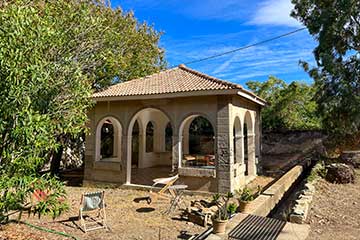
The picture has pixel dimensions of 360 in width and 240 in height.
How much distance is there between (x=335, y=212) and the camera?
24.1ft

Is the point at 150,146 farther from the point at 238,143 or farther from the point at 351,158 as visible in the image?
the point at 351,158

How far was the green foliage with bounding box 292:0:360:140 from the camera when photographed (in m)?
15.7

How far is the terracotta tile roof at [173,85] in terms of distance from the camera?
1057 centimetres

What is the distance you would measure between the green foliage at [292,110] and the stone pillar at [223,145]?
1525cm

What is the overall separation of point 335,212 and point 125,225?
5681 mm

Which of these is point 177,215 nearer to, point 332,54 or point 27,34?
point 27,34

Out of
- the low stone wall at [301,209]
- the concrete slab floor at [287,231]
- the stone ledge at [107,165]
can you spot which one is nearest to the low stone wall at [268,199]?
the concrete slab floor at [287,231]

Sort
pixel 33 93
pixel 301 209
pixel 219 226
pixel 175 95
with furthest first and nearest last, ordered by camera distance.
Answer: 1. pixel 175 95
2. pixel 301 209
3. pixel 219 226
4. pixel 33 93

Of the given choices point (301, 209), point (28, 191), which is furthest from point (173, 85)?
point (28, 191)

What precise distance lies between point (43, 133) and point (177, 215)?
507 centimetres

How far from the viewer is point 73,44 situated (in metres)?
6.52

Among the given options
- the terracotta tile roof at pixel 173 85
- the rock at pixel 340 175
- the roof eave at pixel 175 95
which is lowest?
the rock at pixel 340 175

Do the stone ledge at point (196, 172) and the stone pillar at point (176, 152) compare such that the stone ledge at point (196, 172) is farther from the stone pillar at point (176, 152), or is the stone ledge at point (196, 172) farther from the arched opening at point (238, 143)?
the arched opening at point (238, 143)

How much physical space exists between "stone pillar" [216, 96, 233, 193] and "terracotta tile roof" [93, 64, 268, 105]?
0.70 metres
